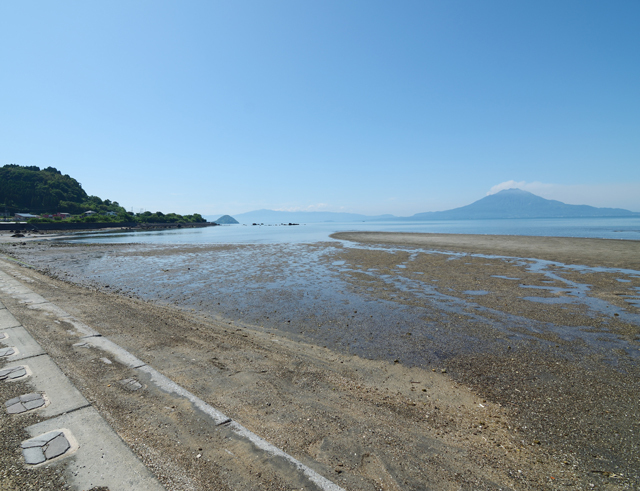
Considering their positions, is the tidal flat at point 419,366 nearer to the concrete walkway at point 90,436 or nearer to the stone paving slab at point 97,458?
the concrete walkway at point 90,436

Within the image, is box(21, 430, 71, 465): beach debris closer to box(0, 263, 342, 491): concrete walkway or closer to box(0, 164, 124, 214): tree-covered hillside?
box(0, 263, 342, 491): concrete walkway

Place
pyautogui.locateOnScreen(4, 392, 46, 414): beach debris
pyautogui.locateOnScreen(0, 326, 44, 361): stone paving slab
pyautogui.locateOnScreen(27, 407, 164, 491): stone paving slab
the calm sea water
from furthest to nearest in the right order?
the calm sea water → pyautogui.locateOnScreen(0, 326, 44, 361): stone paving slab → pyautogui.locateOnScreen(4, 392, 46, 414): beach debris → pyautogui.locateOnScreen(27, 407, 164, 491): stone paving slab

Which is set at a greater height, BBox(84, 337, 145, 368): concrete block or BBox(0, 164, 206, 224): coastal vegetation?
BBox(0, 164, 206, 224): coastal vegetation

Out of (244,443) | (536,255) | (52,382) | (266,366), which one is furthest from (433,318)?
(536,255)

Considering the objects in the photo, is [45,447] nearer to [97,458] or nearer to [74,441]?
[74,441]

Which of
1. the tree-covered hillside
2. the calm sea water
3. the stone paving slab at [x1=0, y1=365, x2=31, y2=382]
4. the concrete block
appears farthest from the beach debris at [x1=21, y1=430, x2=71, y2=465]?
the tree-covered hillside

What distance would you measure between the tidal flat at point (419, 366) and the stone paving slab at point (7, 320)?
1.75 meters

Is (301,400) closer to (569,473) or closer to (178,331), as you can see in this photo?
(569,473)

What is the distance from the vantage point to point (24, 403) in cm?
486

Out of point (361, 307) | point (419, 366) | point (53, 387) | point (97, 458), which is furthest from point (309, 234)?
point (97, 458)

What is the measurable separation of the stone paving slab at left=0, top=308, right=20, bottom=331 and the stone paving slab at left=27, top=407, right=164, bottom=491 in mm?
6639

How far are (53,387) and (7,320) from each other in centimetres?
626

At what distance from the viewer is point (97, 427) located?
4293 mm

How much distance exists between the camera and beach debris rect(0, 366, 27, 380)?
572 centimetres
